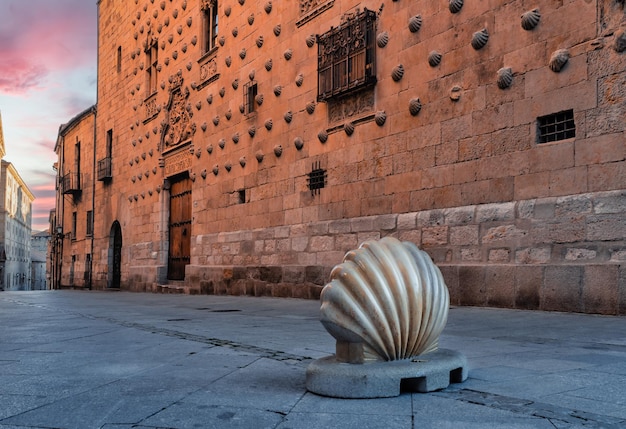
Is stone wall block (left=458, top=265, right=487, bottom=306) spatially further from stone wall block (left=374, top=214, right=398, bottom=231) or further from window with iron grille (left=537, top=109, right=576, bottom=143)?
window with iron grille (left=537, top=109, right=576, bottom=143)

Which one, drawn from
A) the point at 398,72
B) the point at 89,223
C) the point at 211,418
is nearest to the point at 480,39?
the point at 398,72

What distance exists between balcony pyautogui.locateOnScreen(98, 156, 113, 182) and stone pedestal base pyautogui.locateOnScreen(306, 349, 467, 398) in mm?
20404

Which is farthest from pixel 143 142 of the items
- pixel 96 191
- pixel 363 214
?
pixel 363 214

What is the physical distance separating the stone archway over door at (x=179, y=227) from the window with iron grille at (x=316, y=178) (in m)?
6.13

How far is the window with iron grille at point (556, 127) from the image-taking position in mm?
6734

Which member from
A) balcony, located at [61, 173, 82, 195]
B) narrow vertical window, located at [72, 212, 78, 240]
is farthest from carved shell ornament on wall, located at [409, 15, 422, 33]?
narrow vertical window, located at [72, 212, 78, 240]

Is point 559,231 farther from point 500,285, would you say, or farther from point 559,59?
point 559,59

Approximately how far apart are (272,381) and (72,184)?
25.0 m

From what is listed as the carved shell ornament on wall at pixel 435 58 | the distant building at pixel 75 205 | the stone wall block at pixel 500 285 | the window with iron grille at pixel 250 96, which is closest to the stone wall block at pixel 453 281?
the stone wall block at pixel 500 285

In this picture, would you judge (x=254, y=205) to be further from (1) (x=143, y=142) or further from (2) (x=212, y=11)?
(1) (x=143, y=142)

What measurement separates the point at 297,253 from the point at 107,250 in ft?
42.6

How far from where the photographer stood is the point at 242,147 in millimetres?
13148

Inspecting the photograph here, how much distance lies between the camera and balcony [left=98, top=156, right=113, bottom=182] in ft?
71.2

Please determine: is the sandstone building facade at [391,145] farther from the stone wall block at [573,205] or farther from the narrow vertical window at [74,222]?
the narrow vertical window at [74,222]
